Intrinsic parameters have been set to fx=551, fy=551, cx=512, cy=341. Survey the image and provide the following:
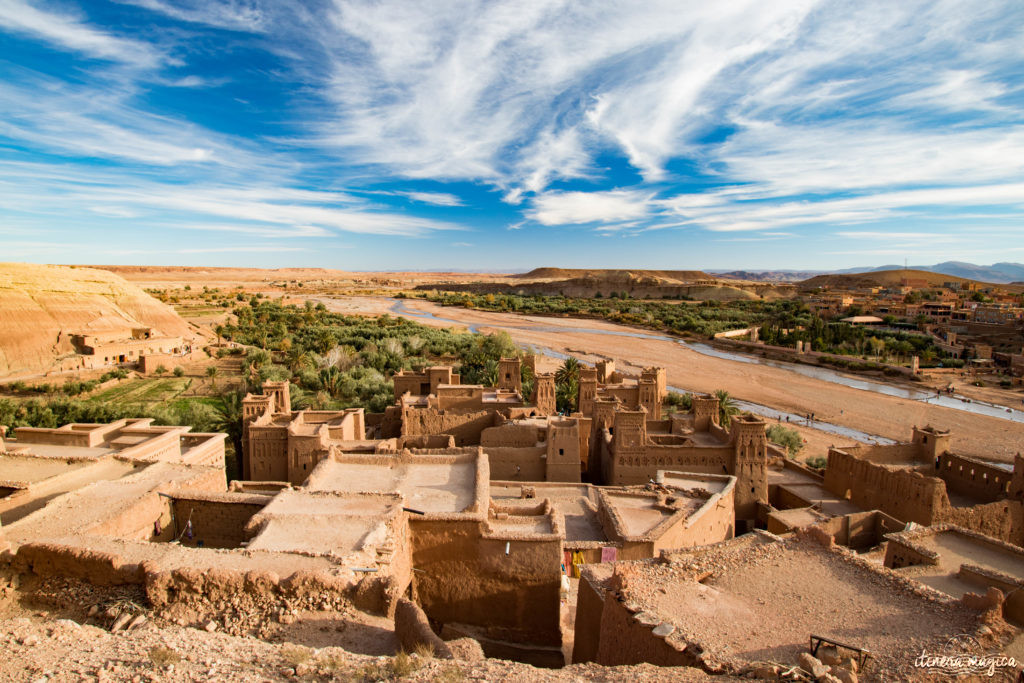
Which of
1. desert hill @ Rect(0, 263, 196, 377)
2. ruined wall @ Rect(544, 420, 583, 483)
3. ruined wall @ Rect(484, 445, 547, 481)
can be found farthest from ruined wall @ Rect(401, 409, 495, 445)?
desert hill @ Rect(0, 263, 196, 377)

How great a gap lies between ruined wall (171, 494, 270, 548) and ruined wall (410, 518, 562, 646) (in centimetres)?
285

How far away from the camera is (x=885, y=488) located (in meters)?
13.7

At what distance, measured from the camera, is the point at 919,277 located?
14012cm

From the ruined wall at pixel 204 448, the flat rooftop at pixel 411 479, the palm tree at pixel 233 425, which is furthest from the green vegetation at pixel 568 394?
the ruined wall at pixel 204 448

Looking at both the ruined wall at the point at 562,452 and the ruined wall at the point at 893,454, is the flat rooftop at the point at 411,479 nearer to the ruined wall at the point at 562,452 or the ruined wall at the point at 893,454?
the ruined wall at the point at 562,452

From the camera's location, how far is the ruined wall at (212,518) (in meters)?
8.47

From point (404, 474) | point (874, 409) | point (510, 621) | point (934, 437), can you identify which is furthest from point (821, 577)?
point (874, 409)

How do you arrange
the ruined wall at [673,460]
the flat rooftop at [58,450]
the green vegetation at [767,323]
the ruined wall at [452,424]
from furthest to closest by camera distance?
the green vegetation at [767,323]
the ruined wall at [452,424]
the ruined wall at [673,460]
the flat rooftop at [58,450]

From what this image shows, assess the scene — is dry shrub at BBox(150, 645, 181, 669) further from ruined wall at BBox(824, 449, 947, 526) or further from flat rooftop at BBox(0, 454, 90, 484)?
ruined wall at BBox(824, 449, 947, 526)

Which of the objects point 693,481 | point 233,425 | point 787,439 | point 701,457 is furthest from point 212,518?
point 787,439

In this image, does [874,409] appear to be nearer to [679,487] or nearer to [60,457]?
[679,487]

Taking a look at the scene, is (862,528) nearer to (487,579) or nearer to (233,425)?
(487,579)

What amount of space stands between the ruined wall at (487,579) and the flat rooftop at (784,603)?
1402 mm

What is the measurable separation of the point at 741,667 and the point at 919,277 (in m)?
170
